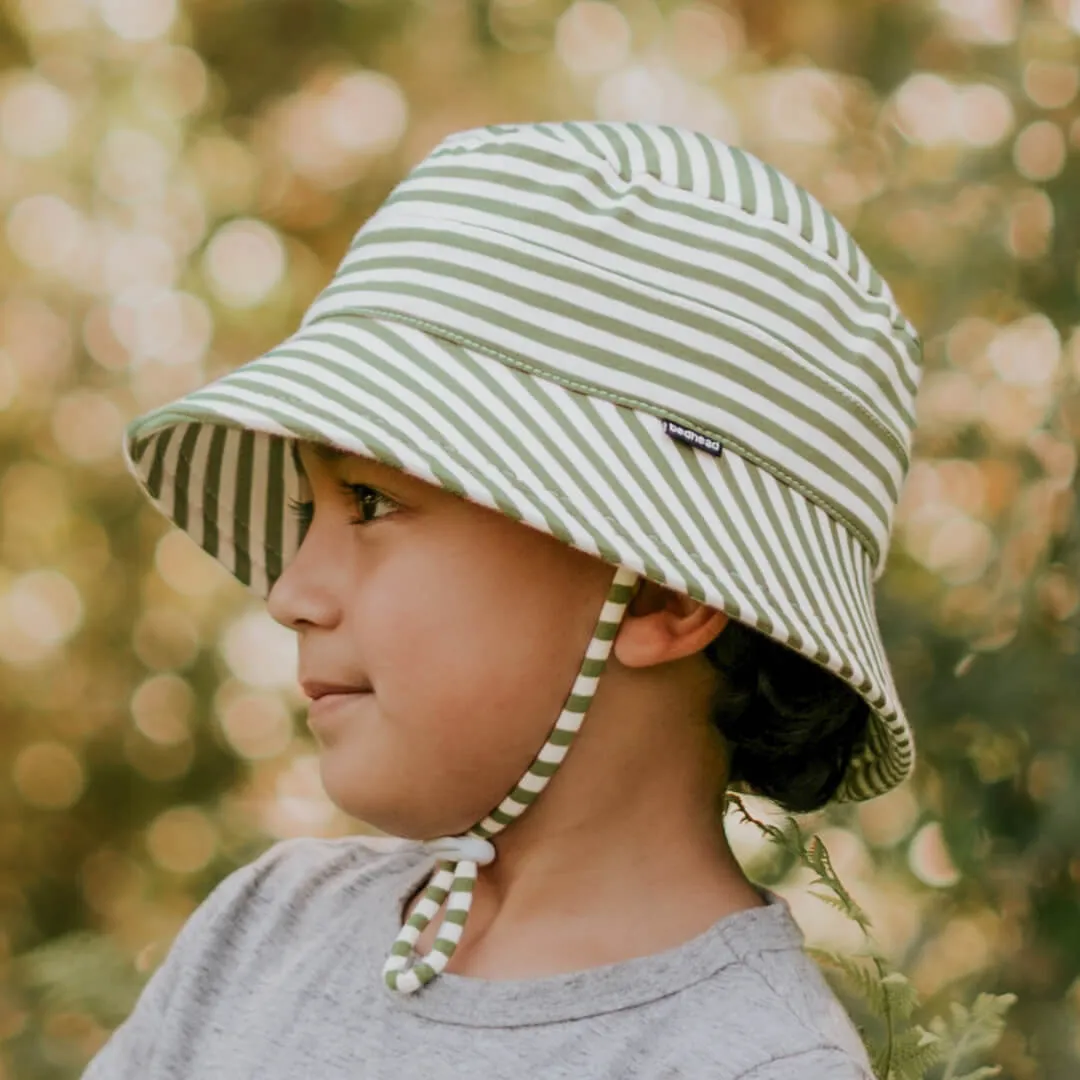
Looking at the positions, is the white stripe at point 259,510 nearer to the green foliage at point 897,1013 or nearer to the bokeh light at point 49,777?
the green foliage at point 897,1013

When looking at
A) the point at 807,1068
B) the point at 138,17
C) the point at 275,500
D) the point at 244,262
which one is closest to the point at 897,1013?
the point at 807,1068

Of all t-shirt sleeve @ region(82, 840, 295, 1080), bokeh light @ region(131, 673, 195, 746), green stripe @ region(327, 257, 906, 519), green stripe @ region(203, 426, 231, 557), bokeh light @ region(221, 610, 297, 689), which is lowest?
bokeh light @ region(131, 673, 195, 746)

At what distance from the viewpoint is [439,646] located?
3.75ft

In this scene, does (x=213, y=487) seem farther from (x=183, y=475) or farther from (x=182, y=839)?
(x=182, y=839)

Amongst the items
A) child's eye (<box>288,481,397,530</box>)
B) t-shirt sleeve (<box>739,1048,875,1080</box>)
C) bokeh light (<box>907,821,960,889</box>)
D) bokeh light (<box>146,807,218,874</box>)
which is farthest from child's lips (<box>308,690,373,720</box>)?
bokeh light (<box>146,807,218,874</box>)

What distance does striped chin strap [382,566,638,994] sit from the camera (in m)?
1.17

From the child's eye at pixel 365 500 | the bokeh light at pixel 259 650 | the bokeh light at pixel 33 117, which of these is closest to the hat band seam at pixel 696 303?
the child's eye at pixel 365 500

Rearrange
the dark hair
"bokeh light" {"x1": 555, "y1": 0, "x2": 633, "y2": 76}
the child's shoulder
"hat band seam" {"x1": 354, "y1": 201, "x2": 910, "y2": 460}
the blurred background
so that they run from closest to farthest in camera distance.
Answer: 1. "hat band seam" {"x1": 354, "y1": 201, "x2": 910, "y2": 460}
2. the dark hair
3. the child's shoulder
4. the blurred background
5. "bokeh light" {"x1": 555, "y1": 0, "x2": 633, "y2": 76}

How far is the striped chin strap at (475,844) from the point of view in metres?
1.17

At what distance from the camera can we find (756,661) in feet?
4.10

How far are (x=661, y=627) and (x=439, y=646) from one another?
164 mm

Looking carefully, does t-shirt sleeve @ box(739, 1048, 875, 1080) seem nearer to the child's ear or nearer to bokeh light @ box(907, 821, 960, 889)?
the child's ear

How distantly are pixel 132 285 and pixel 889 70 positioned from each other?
4.29ft

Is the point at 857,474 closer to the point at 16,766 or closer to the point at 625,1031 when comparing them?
the point at 625,1031
